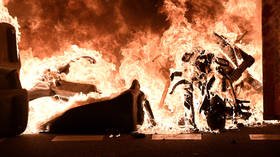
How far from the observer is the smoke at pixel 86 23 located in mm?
10320

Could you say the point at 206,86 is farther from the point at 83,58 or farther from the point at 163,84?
the point at 83,58

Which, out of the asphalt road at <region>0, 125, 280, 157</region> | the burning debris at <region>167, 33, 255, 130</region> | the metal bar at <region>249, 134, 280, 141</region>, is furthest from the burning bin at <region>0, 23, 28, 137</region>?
the metal bar at <region>249, 134, 280, 141</region>

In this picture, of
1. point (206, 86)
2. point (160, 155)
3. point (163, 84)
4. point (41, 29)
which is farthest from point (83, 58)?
point (160, 155)

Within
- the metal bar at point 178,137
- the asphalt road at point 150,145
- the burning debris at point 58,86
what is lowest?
the asphalt road at point 150,145

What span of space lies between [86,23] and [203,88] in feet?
9.27

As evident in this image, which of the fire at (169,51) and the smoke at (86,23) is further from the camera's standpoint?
the smoke at (86,23)

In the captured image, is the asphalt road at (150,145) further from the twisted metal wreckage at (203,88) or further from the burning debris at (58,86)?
the burning debris at (58,86)

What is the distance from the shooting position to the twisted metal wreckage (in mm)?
9055

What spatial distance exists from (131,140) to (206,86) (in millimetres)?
2132

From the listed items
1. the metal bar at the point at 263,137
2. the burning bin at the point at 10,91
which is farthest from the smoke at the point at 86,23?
the metal bar at the point at 263,137

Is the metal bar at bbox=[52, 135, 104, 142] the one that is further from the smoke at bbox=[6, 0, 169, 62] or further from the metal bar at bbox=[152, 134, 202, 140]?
the smoke at bbox=[6, 0, 169, 62]

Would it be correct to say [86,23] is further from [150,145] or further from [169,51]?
[150,145]

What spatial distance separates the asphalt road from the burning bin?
0.79 ft

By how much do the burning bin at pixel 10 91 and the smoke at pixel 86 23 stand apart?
141cm
